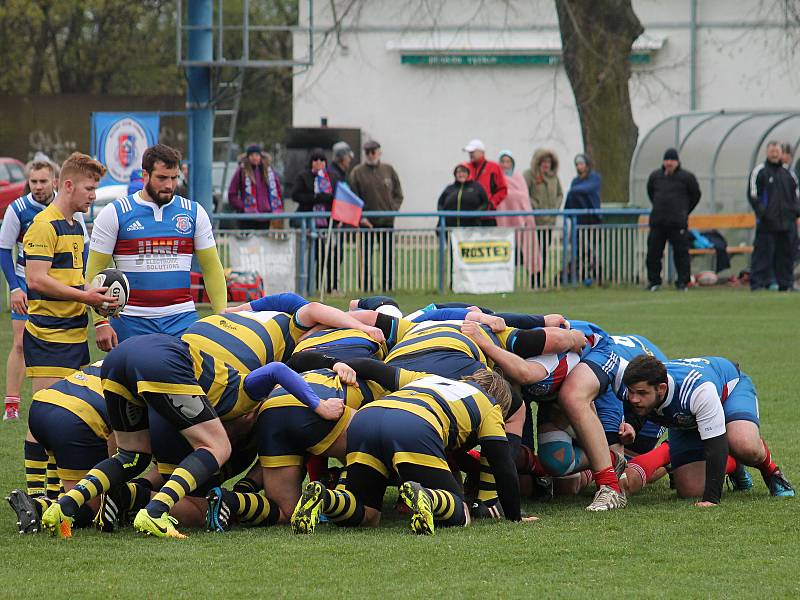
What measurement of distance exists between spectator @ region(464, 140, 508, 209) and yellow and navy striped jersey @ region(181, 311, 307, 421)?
41.2 ft

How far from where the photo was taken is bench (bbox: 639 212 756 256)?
21.2 meters

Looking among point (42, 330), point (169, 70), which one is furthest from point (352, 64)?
point (42, 330)

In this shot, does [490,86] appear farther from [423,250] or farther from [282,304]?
[282,304]

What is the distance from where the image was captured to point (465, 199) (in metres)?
19.5

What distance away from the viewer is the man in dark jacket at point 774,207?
19.2 meters

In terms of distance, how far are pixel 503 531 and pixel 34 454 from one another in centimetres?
244

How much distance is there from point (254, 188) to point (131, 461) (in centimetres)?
1265

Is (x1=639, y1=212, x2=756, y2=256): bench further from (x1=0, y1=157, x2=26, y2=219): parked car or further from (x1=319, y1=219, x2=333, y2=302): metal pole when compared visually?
(x1=0, y1=157, x2=26, y2=219): parked car

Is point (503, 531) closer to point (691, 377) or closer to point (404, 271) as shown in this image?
point (691, 377)

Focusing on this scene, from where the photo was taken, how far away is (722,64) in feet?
122

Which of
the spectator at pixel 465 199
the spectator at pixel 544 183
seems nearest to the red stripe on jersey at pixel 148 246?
the spectator at pixel 465 199

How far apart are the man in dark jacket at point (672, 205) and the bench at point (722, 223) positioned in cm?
104

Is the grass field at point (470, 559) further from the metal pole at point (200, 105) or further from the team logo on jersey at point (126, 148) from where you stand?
the metal pole at point (200, 105)

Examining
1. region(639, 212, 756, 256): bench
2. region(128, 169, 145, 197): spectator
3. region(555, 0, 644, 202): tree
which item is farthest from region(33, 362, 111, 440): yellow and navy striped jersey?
region(555, 0, 644, 202): tree
